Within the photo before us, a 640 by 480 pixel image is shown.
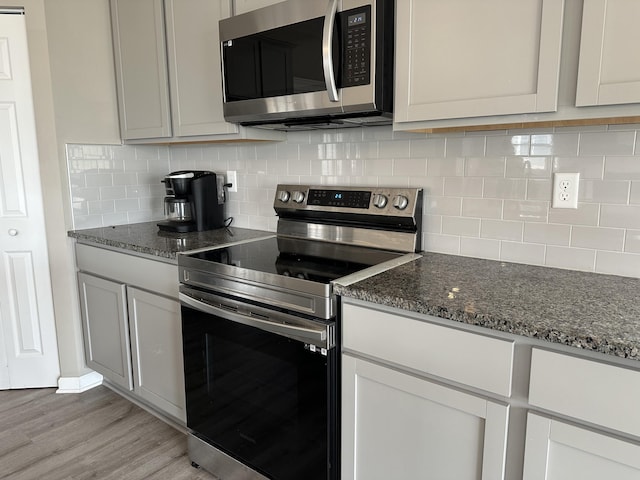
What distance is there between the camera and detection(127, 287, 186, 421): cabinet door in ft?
6.55

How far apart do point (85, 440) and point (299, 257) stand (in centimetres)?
142

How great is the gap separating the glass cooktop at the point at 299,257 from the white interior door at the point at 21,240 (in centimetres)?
125

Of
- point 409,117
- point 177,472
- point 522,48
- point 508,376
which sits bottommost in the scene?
point 177,472

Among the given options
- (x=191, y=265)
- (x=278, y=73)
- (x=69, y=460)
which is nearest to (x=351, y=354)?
(x=191, y=265)

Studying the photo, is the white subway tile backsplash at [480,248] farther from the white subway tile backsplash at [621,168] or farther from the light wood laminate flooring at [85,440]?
the light wood laminate flooring at [85,440]

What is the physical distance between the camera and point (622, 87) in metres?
1.10

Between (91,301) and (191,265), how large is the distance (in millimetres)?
1020

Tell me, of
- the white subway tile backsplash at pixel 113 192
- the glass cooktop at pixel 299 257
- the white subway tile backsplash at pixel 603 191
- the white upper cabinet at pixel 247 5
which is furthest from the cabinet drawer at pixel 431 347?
the white subway tile backsplash at pixel 113 192

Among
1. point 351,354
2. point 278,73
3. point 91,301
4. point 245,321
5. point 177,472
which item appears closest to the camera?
point 351,354

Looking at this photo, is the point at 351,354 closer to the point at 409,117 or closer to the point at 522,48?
the point at 409,117

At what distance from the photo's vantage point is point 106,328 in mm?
2363

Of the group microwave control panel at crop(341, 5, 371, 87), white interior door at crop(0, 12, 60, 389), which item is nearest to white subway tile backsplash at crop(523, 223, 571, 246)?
microwave control panel at crop(341, 5, 371, 87)

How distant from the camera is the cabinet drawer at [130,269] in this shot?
6.43ft

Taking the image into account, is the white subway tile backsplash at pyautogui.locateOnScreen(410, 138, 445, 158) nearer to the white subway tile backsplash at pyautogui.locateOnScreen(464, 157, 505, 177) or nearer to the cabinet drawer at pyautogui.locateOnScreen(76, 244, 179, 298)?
the white subway tile backsplash at pyautogui.locateOnScreen(464, 157, 505, 177)
